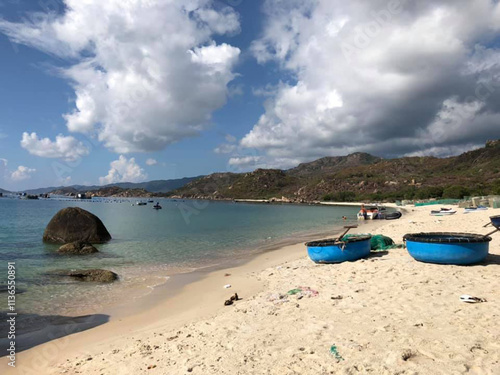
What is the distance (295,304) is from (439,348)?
13.0 feet

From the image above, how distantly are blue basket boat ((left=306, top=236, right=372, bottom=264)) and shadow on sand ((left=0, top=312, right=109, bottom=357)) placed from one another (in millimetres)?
9267

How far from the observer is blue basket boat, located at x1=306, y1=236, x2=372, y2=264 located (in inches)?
570

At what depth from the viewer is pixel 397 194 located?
118m

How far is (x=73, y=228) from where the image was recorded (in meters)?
27.5

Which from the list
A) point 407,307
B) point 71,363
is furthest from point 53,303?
point 407,307

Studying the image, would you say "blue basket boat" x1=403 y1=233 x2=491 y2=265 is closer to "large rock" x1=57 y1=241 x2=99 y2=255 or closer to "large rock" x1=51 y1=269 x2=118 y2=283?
"large rock" x1=51 y1=269 x2=118 y2=283

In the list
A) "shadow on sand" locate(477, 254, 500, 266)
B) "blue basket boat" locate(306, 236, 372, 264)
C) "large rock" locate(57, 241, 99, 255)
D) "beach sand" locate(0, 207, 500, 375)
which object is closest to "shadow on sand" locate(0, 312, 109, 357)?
"beach sand" locate(0, 207, 500, 375)

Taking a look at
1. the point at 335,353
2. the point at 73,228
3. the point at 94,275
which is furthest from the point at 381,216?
the point at 335,353

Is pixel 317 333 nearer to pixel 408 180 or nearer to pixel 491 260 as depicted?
pixel 491 260

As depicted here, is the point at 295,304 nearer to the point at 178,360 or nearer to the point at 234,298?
the point at 234,298

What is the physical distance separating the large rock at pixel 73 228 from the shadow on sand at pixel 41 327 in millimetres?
17985

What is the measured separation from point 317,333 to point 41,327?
26.5 ft

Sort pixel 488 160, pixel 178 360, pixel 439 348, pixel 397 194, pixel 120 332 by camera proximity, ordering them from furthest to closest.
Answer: pixel 488 160
pixel 397 194
pixel 120 332
pixel 178 360
pixel 439 348

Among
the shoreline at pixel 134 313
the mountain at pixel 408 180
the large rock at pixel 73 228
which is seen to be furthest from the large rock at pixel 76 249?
the mountain at pixel 408 180
